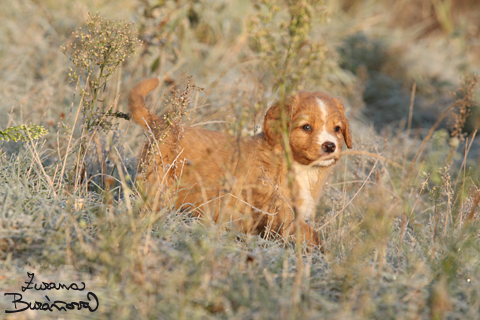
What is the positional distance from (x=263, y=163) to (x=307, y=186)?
43 centimetres

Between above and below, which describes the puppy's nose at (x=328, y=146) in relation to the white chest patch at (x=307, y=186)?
above

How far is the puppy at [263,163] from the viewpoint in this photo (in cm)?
350

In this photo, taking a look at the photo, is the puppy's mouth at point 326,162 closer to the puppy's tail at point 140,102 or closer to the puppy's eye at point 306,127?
the puppy's eye at point 306,127

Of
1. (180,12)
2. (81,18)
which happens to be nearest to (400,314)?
(180,12)

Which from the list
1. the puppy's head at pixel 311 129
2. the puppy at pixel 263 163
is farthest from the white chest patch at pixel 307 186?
the puppy's head at pixel 311 129

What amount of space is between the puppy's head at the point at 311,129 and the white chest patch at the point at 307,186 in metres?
0.14

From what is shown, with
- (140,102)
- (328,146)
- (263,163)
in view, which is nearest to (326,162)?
(328,146)

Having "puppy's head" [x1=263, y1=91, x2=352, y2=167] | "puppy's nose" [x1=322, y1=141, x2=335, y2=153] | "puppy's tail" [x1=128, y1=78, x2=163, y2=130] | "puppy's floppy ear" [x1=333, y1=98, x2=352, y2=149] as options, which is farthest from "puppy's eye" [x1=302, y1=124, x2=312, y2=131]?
"puppy's tail" [x1=128, y1=78, x2=163, y2=130]

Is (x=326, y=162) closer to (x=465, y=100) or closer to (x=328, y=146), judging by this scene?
(x=328, y=146)

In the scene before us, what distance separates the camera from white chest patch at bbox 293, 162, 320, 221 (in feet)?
12.2

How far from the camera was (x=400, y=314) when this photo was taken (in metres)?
2.19

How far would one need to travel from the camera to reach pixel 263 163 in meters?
3.72

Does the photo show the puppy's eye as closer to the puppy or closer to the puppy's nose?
the puppy

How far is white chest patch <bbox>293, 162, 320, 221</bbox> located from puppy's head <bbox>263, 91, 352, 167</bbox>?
0.14 m
